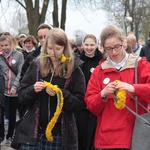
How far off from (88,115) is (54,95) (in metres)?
1.91

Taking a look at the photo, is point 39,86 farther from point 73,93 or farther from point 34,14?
point 34,14

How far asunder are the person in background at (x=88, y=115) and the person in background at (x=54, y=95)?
1621 millimetres

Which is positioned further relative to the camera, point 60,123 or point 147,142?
point 60,123

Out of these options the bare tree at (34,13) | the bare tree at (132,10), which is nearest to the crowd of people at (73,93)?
the bare tree at (34,13)

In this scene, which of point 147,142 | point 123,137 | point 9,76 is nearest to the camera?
point 147,142

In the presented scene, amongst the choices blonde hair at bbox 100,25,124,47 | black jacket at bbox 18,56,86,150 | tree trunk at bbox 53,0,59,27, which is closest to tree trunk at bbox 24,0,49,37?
tree trunk at bbox 53,0,59,27

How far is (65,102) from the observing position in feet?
10.6

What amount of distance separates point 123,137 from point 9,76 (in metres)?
3.56

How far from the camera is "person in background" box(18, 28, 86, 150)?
10.6 ft

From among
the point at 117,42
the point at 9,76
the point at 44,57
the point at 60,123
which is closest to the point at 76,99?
the point at 60,123

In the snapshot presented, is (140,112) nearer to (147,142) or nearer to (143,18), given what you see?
(147,142)

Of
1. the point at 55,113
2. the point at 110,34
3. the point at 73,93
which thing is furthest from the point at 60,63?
the point at 110,34

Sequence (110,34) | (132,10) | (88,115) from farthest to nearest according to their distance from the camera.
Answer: (132,10) → (88,115) → (110,34)

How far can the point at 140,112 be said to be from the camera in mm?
2871
